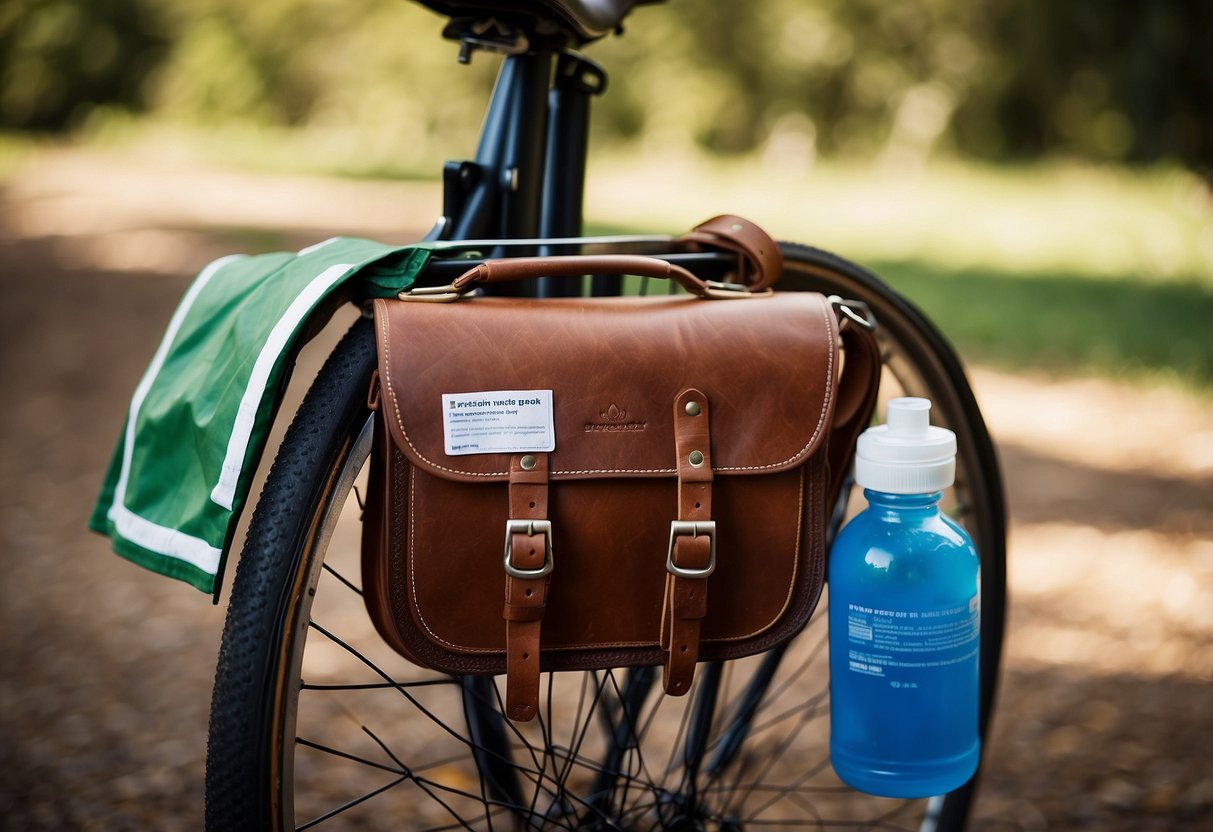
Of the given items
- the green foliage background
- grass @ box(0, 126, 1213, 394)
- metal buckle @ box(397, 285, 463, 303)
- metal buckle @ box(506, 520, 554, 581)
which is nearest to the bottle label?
metal buckle @ box(506, 520, 554, 581)

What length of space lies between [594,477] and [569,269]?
0.20 m

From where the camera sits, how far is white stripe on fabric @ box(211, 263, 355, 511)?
1.02 meters

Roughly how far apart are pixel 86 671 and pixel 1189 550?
290 centimetres

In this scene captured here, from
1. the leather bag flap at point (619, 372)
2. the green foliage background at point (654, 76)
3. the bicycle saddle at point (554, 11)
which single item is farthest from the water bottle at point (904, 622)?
the green foliage background at point (654, 76)

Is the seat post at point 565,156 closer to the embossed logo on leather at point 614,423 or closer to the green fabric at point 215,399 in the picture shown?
the green fabric at point 215,399

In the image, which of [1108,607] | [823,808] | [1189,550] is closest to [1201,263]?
[1189,550]

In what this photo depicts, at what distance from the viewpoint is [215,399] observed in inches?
43.4

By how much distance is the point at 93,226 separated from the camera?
27.1 feet

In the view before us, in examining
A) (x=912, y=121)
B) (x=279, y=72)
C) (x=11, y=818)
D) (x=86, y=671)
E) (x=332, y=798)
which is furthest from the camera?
(x=279, y=72)

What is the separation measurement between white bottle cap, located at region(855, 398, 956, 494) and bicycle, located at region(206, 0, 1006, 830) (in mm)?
278

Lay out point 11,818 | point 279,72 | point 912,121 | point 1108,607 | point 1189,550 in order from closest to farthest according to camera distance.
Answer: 1. point 11,818
2. point 1108,607
3. point 1189,550
4. point 912,121
5. point 279,72

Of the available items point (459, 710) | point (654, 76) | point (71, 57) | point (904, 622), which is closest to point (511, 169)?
point (904, 622)

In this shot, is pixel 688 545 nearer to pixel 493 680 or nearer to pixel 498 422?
pixel 498 422

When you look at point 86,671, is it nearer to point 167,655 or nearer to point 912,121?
point 167,655
